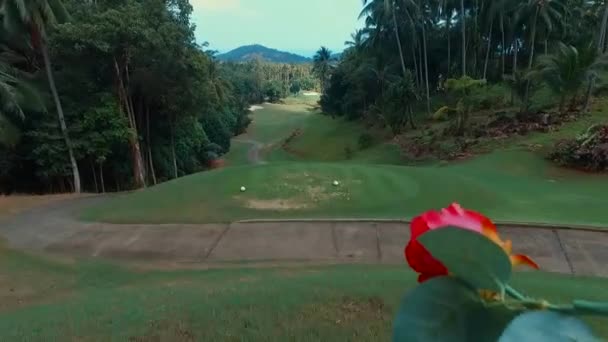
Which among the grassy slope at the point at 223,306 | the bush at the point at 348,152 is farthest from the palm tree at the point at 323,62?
the grassy slope at the point at 223,306

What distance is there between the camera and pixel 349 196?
1272 centimetres

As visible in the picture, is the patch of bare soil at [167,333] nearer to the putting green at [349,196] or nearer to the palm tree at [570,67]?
the putting green at [349,196]

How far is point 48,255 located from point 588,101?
21766mm

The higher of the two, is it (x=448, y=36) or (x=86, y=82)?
(x=448, y=36)

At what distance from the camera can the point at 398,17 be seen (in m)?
35.1

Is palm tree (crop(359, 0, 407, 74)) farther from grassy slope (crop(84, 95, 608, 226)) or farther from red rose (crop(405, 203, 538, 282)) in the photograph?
red rose (crop(405, 203, 538, 282))

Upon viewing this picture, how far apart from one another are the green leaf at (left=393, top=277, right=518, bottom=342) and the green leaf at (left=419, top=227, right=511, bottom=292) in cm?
3

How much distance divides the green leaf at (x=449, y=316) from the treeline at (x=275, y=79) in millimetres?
80359

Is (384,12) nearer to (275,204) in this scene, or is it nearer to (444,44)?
(444,44)

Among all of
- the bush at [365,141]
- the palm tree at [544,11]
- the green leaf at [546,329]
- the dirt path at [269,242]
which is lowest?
the bush at [365,141]

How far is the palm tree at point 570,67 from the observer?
1972 cm

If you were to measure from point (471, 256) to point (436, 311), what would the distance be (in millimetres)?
110

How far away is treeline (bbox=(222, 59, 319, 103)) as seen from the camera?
84.8 meters

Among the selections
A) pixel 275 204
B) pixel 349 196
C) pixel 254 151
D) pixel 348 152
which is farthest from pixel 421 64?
pixel 275 204
